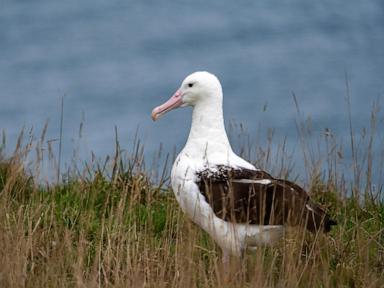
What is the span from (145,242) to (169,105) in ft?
5.05

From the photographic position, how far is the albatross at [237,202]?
7.96 metres

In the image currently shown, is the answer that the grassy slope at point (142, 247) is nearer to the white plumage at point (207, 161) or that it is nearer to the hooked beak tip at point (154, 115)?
the white plumage at point (207, 161)

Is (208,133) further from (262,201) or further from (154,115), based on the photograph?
(262,201)

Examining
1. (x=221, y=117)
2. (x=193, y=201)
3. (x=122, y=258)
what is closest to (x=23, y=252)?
(x=122, y=258)

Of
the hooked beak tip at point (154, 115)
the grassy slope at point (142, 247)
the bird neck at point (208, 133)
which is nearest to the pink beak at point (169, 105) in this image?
the hooked beak tip at point (154, 115)

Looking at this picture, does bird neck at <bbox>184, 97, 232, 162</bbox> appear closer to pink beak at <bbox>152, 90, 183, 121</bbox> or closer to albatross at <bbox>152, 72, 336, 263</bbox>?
albatross at <bbox>152, 72, 336, 263</bbox>

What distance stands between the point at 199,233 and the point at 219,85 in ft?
3.44

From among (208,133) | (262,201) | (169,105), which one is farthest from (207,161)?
Answer: (169,105)

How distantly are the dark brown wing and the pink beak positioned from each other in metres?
1.00

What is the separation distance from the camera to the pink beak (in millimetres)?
9031

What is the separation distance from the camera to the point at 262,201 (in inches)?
314

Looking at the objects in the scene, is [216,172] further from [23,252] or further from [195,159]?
[23,252]

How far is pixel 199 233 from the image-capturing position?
350 inches

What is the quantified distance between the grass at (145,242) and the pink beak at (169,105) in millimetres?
512
